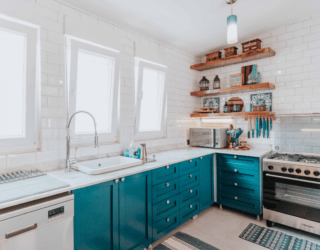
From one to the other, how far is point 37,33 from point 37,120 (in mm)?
912

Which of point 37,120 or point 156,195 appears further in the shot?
point 156,195

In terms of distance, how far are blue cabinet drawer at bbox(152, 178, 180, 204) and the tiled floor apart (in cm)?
56

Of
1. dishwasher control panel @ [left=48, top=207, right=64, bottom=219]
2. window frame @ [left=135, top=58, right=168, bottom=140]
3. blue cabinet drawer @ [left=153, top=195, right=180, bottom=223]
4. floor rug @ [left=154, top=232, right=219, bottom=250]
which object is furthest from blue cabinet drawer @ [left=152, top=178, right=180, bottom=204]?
dishwasher control panel @ [left=48, top=207, right=64, bottom=219]

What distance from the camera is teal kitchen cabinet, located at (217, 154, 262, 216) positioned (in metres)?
2.96

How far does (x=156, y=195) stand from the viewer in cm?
239

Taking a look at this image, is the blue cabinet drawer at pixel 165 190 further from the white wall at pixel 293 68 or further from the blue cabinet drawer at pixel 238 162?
the white wall at pixel 293 68

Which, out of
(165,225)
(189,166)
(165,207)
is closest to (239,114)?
(189,166)

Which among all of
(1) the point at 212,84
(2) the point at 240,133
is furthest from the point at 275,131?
(1) the point at 212,84

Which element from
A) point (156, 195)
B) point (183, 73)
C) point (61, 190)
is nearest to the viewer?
point (61, 190)

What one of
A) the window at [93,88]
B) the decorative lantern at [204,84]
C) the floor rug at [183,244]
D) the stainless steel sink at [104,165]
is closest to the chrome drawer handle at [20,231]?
the stainless steel sink at [104,165]

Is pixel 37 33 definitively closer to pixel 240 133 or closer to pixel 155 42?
pixel 155 42

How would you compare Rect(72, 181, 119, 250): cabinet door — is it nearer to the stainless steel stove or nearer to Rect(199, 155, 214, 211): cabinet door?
Rect(199, 155, 214, 211): cabinet door

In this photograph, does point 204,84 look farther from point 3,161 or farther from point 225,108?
point 3,161

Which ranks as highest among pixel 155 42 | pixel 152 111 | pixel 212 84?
pixel 155 42
